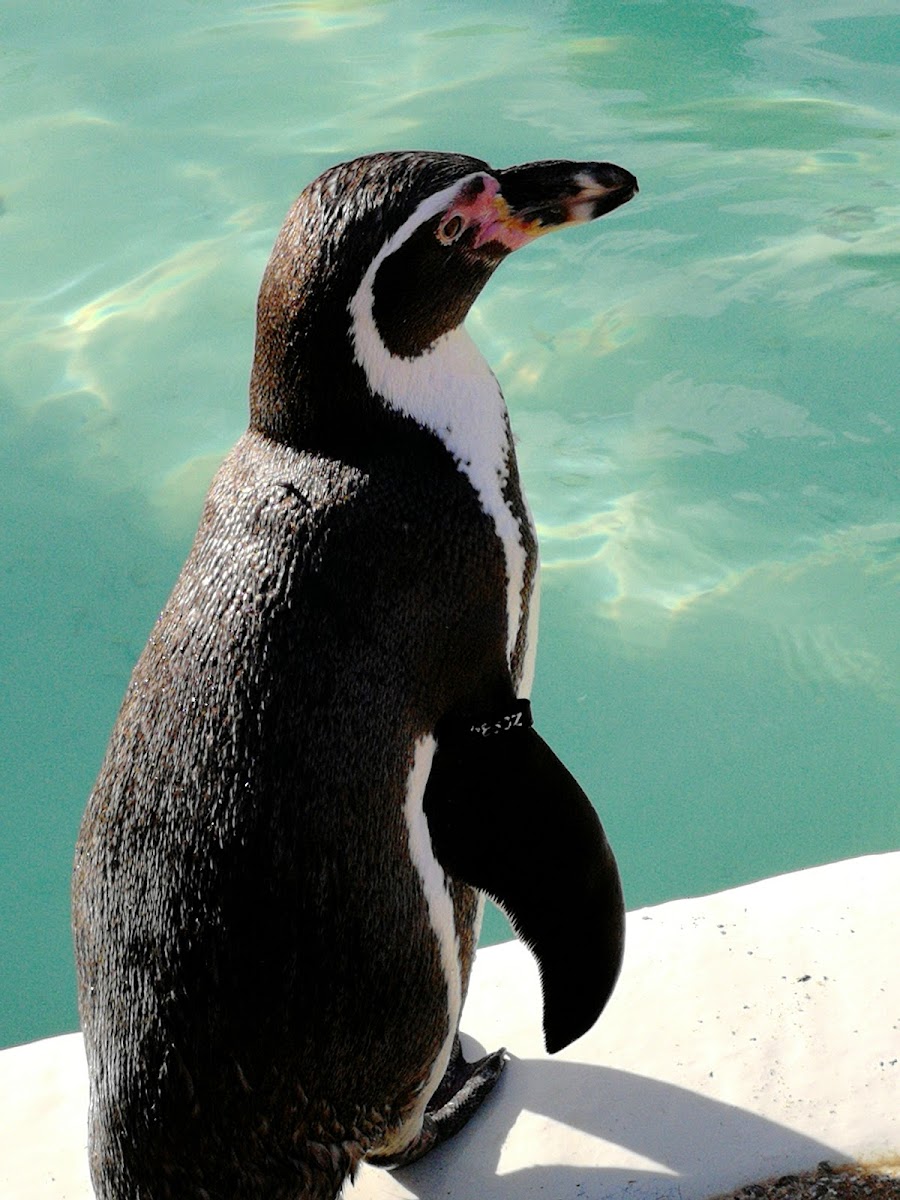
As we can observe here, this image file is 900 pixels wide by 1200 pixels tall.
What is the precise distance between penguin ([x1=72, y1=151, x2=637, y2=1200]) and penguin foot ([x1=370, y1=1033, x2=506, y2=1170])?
280 mm

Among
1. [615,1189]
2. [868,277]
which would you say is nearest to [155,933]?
[615,1189]

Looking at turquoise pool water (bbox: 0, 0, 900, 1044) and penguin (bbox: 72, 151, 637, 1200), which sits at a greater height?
penguin (bbox: 72, 151, 637, 1200)

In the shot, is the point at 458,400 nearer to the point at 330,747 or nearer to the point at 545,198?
the point at 545,198

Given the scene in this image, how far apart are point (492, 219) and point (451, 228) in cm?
7

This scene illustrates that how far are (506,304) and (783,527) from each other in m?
1.32

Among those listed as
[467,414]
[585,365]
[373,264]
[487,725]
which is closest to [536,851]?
→ [487,725]

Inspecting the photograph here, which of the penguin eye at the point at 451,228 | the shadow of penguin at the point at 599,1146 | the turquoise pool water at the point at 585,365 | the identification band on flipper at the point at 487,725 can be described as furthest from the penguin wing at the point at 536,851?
the turquoise pool water at the point at 585,365

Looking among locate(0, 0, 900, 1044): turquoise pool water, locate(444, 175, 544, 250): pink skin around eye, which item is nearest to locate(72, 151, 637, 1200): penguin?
locate(444, 175, 544, 250): pink skin around eye

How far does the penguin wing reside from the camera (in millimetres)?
1666

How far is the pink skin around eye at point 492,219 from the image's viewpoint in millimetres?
1600

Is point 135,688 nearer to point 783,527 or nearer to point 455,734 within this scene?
point 455,734

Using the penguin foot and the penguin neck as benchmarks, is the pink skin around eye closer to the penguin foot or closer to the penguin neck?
the penguin neck

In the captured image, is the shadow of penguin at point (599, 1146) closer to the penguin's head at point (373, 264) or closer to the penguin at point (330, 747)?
the penguin at point (330, 747)

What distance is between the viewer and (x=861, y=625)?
3605mm
